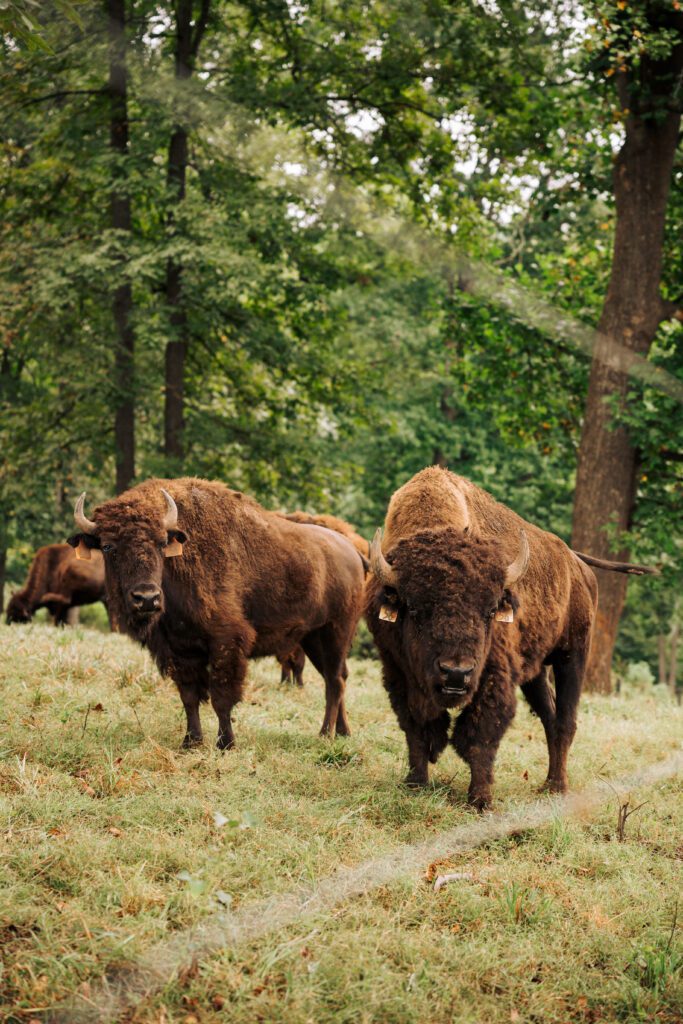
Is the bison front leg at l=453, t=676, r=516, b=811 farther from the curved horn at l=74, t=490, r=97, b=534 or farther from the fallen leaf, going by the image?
the curved horn at l=74, t=490, r=97, b=534

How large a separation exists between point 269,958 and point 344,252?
14.7 m

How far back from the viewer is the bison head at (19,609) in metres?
18.4

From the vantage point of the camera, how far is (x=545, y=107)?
51.0 feet

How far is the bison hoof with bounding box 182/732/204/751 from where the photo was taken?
7806 mm

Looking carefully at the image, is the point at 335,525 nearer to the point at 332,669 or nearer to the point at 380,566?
the point at 332,669

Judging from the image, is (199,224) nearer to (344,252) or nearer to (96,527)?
(344,252)

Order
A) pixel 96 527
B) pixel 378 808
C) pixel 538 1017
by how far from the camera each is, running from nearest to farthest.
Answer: pixel 538 1017, pixel 378 808, pixel 96 527

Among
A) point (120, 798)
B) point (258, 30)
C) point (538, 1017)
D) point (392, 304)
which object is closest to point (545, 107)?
point (258, 30)

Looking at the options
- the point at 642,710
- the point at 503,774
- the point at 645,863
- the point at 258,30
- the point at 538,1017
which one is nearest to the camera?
the point at 538,1017

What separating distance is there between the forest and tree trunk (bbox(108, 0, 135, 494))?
5 centimetres

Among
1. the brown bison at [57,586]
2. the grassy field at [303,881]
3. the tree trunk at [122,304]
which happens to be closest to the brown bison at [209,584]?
the grassy field at [303,881]

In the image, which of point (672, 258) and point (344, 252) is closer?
point (672, 258)

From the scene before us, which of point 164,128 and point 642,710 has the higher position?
point 164,128

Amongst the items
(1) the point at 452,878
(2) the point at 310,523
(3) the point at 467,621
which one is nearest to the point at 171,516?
(3) the point at 467,621
